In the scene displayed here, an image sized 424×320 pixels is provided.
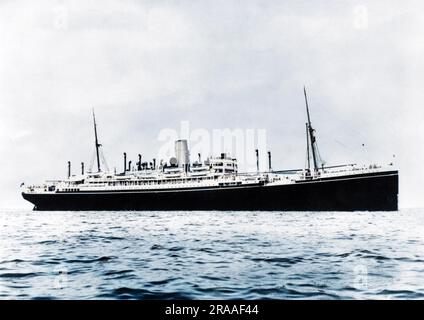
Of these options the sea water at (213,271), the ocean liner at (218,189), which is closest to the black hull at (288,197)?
the ocean liner at (218,189)

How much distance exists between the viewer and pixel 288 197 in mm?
47531

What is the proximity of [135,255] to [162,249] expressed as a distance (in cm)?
144

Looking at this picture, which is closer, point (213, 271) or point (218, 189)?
point (213, 271)

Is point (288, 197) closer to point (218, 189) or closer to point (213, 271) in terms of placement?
point (218, 189)

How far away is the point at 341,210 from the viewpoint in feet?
150

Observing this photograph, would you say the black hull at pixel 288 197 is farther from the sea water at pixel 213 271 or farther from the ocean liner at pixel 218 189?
the sea water at pixel 213 271

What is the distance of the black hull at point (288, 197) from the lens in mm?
45688

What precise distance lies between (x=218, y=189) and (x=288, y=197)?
8.94 meters

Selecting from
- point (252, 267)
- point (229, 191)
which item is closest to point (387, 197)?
point (229, 191)

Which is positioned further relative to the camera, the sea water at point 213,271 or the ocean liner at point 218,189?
the ocean liner at point 218,189

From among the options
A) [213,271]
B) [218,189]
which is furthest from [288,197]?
[213,271]
